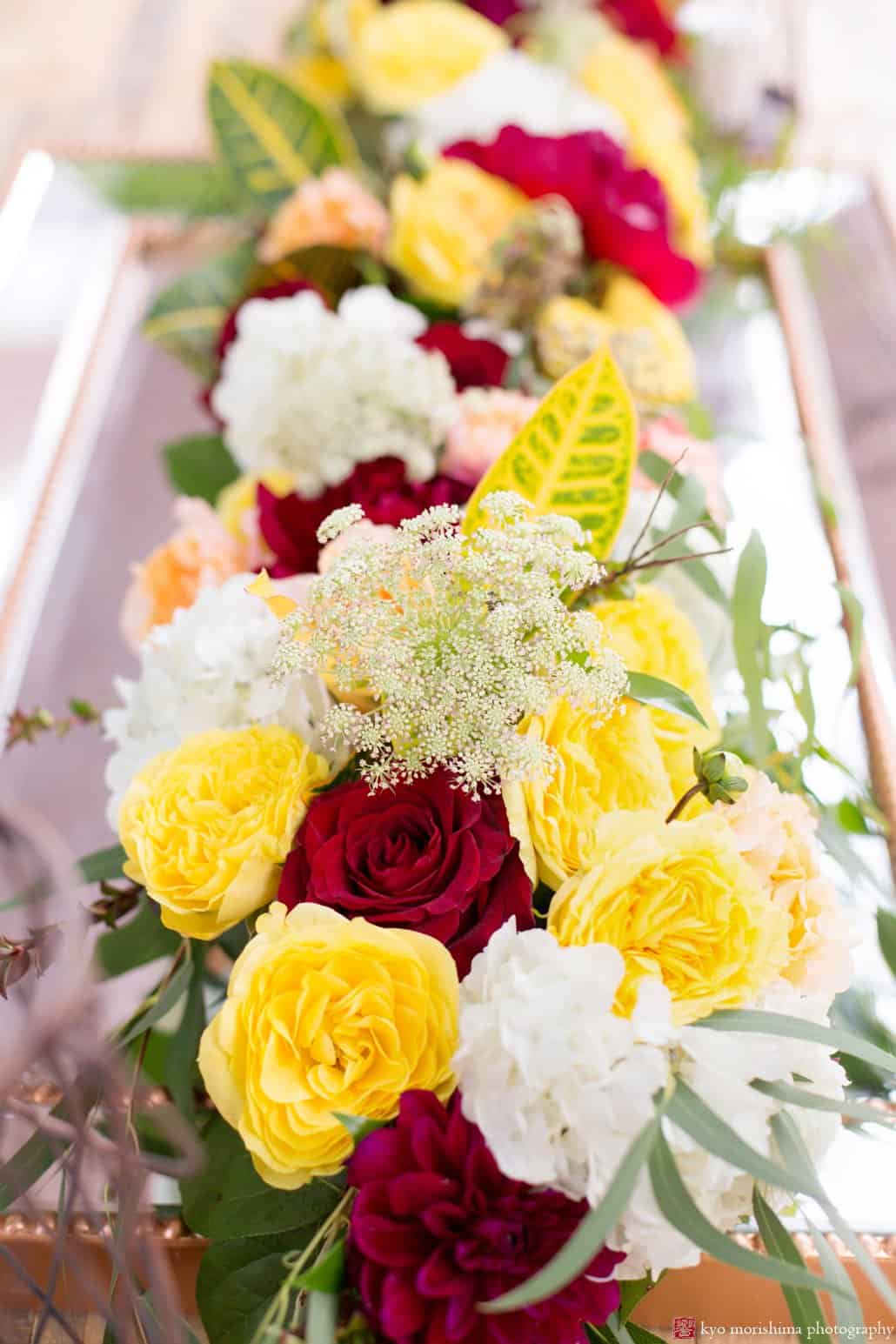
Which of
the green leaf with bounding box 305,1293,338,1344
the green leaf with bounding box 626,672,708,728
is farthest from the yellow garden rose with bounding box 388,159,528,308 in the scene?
the green leaf with bounding box 305,1293,338,1344

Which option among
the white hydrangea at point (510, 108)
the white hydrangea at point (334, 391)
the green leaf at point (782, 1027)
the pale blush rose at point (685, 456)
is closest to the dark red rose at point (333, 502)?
the white hydrangea at point (334, 391)

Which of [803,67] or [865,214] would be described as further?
[803,67]

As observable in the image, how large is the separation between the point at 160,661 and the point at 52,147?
1.03m

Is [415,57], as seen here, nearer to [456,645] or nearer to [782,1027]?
[456,645]

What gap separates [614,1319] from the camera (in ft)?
1.39

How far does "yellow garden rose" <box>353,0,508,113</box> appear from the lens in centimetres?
109

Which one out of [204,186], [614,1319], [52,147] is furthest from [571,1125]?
[52,147]

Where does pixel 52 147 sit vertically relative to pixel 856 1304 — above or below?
above

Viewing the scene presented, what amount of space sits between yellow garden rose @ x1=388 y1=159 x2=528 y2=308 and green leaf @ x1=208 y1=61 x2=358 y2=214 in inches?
8.0

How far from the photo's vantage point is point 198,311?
1.01 metres

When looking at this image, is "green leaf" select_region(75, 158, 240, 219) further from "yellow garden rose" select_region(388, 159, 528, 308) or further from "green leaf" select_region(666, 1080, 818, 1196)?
"green leaf" select_region(666, 1080, 818, 1196)

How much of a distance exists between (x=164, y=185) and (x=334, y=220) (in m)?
0.40

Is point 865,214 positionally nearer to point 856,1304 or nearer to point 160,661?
point 160,661

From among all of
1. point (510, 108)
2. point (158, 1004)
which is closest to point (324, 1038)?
point (158, 1004)
